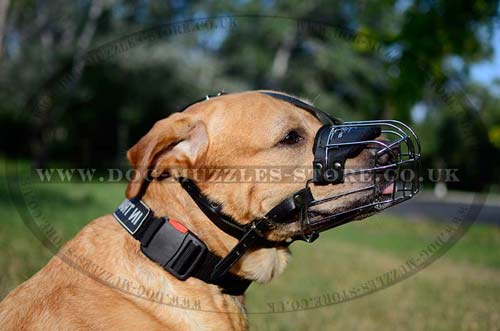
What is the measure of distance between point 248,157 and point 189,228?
56cm

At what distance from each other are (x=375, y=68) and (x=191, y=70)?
11.3 m

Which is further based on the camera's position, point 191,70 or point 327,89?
point 327,89

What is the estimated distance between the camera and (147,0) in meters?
31.1

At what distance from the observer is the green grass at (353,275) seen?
548 cm

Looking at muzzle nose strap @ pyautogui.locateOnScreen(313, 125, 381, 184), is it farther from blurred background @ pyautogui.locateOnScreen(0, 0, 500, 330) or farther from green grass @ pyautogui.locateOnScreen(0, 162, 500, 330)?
green grass @ pyautogui.locateOnScreen(0, 162, 500, 330)

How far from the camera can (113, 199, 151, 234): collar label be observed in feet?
9.08

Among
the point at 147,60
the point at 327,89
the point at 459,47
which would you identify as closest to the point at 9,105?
the point at 147,60

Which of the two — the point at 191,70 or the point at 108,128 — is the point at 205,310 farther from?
the point at 108,128

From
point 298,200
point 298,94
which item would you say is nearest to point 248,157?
point 298,200

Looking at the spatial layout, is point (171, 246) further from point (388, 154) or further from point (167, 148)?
point (388, 154)

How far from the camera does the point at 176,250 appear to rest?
2.67 metres

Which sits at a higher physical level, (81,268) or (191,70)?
(191,70)

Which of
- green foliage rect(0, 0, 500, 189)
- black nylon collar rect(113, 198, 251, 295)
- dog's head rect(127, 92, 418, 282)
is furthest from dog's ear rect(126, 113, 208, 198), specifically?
green foliage rect(0, 0, 500, 189)

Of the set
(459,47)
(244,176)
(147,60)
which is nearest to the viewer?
(244,176)
